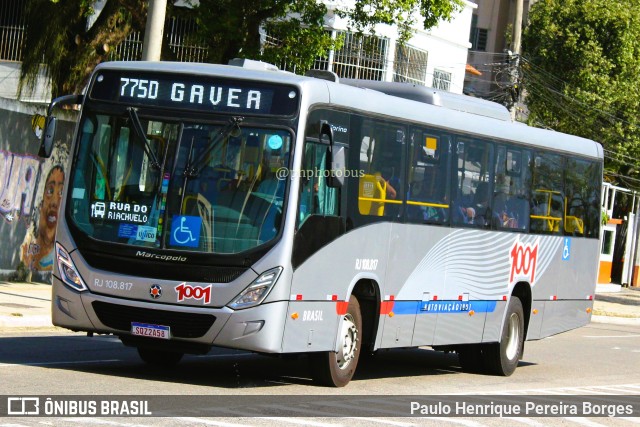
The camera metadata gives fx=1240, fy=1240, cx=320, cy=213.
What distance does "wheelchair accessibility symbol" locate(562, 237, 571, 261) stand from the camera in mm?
18391

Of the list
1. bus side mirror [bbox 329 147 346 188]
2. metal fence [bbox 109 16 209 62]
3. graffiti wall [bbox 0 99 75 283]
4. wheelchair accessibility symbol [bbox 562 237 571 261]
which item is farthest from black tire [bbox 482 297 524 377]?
metal fence [bbox 109 16 209 62]

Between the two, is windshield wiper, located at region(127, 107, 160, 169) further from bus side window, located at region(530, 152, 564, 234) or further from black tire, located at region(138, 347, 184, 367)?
bus side window, located at region(530, 152, 564, 234)

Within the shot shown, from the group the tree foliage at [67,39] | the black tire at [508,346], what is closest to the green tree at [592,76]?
the tree foliage at [67,39]

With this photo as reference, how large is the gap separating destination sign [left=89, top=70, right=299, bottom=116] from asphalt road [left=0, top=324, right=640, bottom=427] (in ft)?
8.95

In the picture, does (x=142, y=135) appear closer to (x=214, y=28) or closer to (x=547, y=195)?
(x=547, y=195)

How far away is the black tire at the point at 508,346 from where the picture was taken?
1677 cm

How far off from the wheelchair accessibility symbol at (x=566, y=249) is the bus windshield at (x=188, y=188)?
25.0 ft

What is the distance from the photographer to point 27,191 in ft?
75.2

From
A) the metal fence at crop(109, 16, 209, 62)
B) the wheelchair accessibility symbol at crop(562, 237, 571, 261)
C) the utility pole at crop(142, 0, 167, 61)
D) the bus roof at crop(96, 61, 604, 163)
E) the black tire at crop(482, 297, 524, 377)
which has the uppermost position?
the metal fence at crop(109, 16, 209, 62)

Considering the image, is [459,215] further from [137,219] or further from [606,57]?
[606,57]

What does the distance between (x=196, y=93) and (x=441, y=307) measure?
14.8 feet

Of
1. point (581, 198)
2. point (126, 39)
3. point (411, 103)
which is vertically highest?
point (126, 39)

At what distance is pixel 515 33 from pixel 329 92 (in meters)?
21.5

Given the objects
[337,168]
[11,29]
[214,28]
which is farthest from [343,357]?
[11,29]
